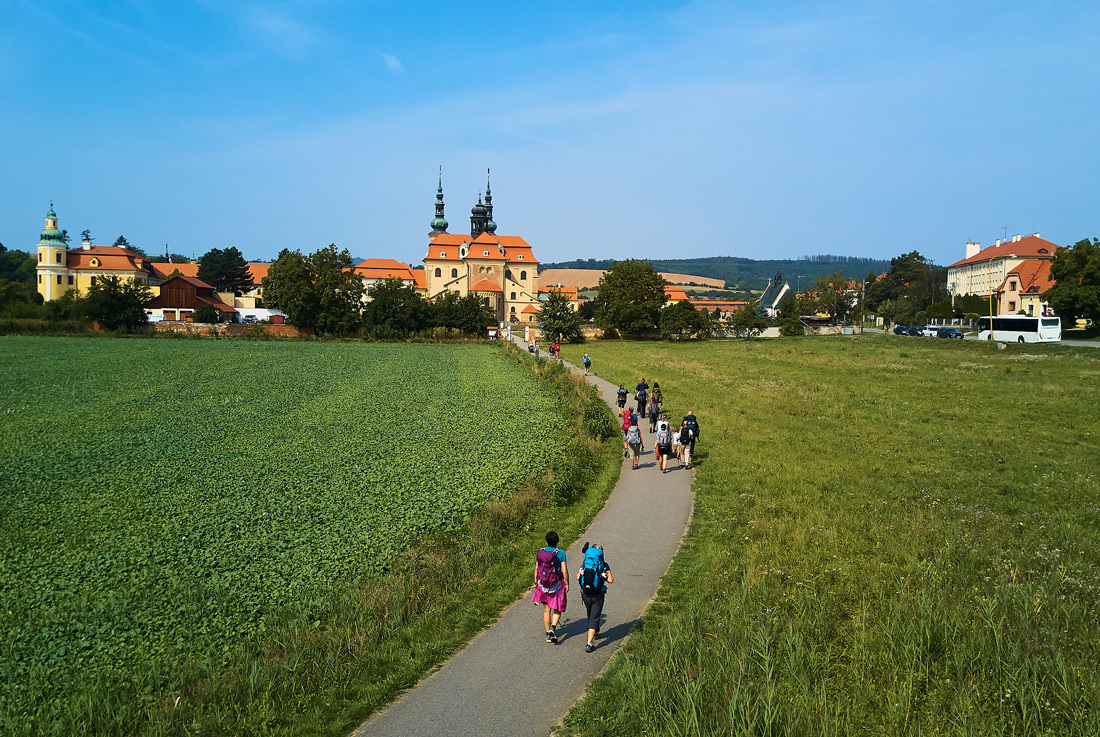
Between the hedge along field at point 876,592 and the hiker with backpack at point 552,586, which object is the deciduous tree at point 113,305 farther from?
the hiker with backpack at point 552,586

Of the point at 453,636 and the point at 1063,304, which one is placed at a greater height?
the point at 1063,304

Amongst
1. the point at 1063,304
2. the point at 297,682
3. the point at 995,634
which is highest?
the point at 1063,304

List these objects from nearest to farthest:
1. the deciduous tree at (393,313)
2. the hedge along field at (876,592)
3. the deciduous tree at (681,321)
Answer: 1. the hedge along field at (876,592)
2. the deciduous tree at (393,313)
3. the deciduous tree at (681,321)

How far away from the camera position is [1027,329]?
56469 mm

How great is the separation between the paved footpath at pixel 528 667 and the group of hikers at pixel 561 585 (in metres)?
0.27

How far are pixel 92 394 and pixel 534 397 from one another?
19.2 meters

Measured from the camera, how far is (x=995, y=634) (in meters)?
7.39

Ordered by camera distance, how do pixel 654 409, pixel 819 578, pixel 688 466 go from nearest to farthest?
pixel 819 578 < pixel 688 466 < pixel 654 409

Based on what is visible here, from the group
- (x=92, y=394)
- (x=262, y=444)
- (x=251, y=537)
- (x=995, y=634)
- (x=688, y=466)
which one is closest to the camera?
(x=995, y=634)

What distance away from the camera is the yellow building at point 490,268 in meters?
103

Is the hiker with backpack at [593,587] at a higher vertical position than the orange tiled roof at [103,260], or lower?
lower

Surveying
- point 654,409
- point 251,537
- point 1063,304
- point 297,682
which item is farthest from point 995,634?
point 1063,304

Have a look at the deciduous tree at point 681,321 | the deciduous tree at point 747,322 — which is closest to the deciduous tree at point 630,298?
the deciduous tree at point 681,321

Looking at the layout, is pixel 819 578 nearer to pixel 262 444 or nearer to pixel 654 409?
pixel 654 409
